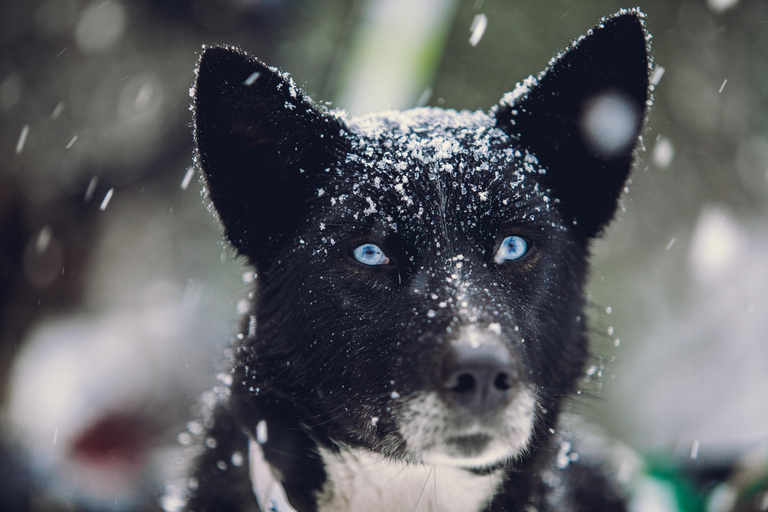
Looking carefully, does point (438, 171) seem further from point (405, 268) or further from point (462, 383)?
point (462, 383)

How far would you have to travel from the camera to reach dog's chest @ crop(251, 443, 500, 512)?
175 centimetres

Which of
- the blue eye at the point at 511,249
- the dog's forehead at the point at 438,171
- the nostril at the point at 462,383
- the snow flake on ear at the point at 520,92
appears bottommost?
the nostril at the point at 462,383

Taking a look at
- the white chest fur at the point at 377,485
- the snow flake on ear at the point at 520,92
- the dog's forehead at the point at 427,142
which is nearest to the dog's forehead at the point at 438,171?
the dog's forehead at the point at 427,142

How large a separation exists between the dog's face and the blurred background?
8.53 ft

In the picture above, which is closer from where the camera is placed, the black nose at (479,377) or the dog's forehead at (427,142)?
the black nose at (479,377)

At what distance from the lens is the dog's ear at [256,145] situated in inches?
65.3

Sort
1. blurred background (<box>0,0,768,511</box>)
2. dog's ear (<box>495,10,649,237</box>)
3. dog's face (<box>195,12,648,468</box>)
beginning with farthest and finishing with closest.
Answer: 1. blurred background (<box>0,0,768,511</box>)
2. dog's ear (<box>495,10,649,237</box>)
3. dog's face (<box>195,12,648,468</box>)

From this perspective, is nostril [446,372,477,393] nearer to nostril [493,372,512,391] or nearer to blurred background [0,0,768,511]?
nostril [493,372,512,391]

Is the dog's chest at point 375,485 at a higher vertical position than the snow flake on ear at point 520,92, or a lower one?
lower

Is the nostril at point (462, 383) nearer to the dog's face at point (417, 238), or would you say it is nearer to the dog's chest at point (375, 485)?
the dog's face at point (417, 238)

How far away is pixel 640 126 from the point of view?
73.5 inches

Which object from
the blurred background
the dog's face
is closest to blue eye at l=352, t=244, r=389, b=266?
the dog's face

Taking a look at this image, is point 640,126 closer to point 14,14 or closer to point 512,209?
point 512,209

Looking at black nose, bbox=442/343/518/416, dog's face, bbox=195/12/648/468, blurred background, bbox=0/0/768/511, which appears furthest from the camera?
blurred background, bbox=0/0/768/511
